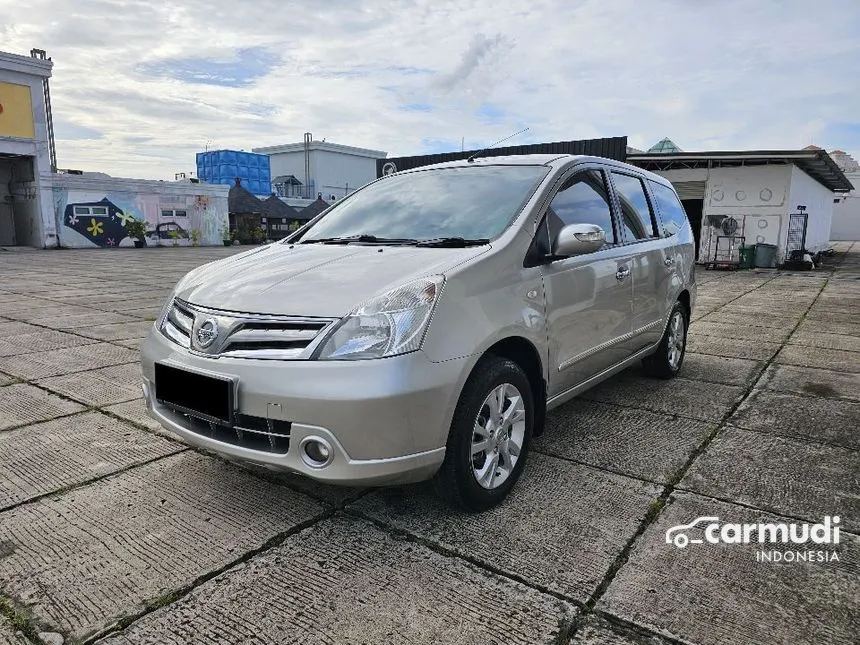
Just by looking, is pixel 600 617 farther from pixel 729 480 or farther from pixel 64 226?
pixel 64 226

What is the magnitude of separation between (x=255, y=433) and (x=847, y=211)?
54931 millimetres

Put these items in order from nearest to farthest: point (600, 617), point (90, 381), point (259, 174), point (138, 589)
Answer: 1. point (600, 617)
2. point (138, 589)
3. point (90, 381)
4. point (259, 174)

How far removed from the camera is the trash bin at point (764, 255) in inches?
742

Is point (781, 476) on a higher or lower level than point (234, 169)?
lower

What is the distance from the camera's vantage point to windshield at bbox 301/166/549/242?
3154 millimetres

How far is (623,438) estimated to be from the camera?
368 cm

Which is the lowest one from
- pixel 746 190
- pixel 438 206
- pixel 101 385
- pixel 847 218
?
pixel 101 385

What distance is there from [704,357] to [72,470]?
5.38 m

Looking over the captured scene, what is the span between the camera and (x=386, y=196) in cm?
380

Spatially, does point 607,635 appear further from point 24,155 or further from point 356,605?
point 24,155

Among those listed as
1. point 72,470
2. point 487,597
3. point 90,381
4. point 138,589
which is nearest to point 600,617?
point 487,597

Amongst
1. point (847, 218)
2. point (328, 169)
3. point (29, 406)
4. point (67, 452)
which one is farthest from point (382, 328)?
point (328, 169)

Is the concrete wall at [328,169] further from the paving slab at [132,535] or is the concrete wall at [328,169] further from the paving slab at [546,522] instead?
the paving slab at [546,522]

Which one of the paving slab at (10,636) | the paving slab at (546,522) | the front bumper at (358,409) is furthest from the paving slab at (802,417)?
the paving slab at (10,636)
